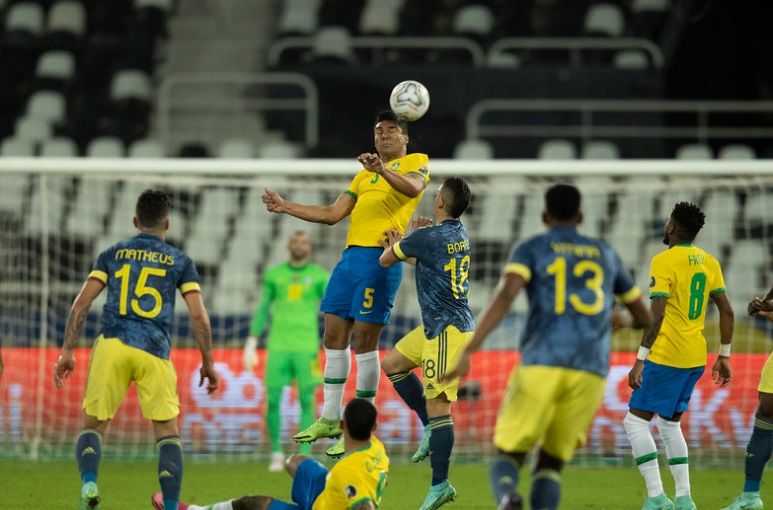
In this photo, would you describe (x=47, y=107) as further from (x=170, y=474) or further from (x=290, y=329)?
(x=170, y=474)

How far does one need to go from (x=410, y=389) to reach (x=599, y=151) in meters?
10.3

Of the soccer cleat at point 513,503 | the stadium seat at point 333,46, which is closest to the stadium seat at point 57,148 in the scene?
the stadium seat at point 333,46

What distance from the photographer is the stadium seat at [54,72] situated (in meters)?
20.8

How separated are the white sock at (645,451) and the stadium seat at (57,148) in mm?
12325

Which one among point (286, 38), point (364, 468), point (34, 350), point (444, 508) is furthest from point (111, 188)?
point (364, 468)

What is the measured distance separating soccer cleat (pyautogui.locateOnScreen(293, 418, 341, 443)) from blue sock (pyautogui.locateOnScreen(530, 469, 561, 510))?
7.34 feet

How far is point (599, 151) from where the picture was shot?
60.2ft

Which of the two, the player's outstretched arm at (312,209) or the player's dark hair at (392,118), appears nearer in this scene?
the player's outstretched arm at (312,209)

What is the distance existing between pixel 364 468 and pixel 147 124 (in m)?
14.5

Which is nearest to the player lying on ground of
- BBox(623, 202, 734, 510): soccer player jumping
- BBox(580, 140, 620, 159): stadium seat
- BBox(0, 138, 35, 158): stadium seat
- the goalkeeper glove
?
BBox(623, 202, 734, 510): soccer player jumping

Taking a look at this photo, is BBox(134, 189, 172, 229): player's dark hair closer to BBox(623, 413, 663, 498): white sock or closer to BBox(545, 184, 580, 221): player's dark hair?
BBox(545, 184, 580, 221): player's dark hair

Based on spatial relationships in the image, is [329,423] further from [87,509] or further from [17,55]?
[17,55]

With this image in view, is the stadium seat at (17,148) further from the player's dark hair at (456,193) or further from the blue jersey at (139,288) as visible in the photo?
the player's dark hair at (456,193)

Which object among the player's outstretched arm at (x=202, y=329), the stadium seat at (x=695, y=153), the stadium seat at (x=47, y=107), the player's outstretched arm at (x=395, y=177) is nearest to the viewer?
the player's outstretched arm at (x=395, y=177)
